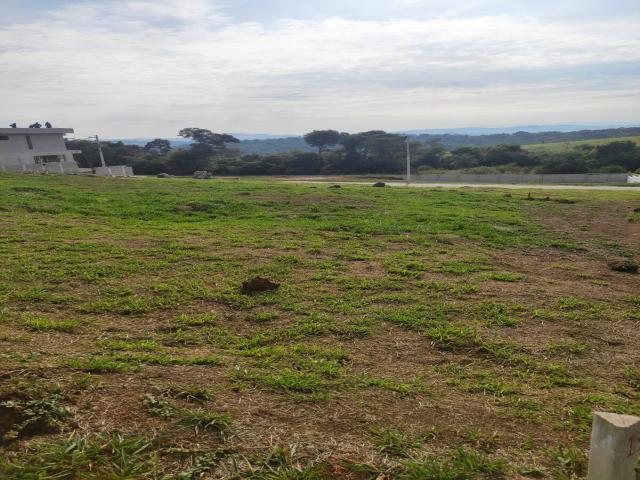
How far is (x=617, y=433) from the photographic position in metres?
1.90

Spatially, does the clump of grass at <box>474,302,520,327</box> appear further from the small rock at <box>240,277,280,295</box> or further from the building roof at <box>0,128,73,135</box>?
the building roof at <box>0,128,73,135</box>

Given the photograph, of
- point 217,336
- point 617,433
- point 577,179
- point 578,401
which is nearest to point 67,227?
point 217,336

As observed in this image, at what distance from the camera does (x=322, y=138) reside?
79.5 meters

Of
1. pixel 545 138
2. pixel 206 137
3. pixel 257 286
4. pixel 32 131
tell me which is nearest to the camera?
pixel 257 286

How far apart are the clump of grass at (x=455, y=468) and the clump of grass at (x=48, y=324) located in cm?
318

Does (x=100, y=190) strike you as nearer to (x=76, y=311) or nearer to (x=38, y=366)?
(x=76, y=311)

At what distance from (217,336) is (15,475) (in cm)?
220

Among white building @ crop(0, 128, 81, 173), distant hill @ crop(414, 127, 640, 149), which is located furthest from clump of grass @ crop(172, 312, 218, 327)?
distant hill @ crop(414, 127, 640, 149)

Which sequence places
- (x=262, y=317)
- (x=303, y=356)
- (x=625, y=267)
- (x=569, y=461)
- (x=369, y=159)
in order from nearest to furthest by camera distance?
(x=569, y=461)
(x=303, y=356)
(x=262, y=317)
(x=625, y=267)
(x=369, y=159)

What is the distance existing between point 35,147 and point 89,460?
47.8 meters

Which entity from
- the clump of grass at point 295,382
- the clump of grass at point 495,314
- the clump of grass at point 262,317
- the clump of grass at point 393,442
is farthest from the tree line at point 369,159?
the clump of grass at point 393,442

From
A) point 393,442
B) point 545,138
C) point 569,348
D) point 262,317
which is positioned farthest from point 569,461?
point 545,138

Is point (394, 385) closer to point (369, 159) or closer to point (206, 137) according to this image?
point (369, 159)

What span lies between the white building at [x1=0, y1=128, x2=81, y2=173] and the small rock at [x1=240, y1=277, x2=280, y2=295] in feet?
110
